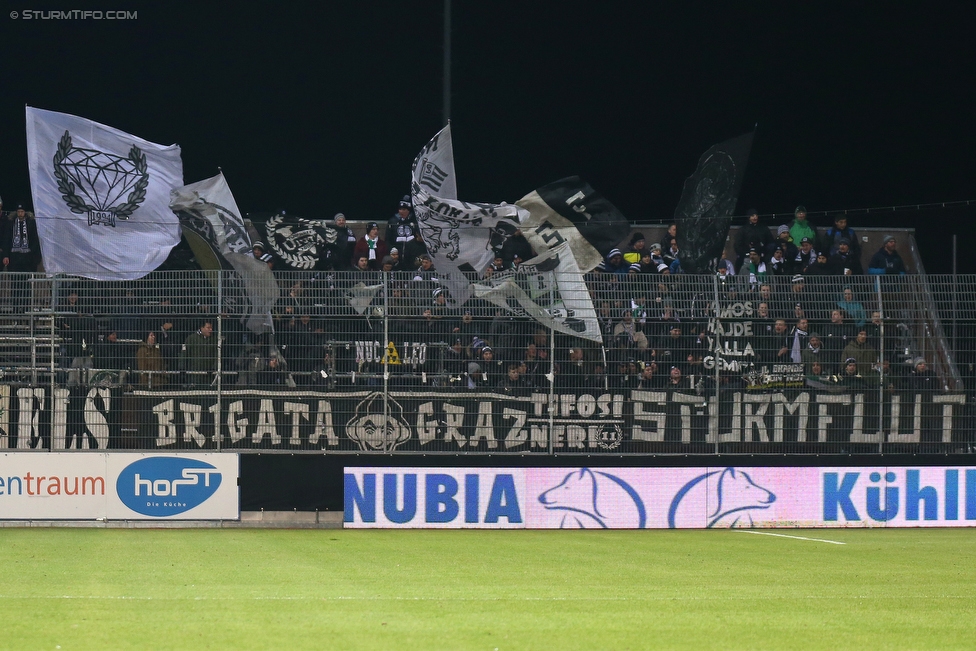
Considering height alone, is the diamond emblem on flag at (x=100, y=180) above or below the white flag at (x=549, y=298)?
above

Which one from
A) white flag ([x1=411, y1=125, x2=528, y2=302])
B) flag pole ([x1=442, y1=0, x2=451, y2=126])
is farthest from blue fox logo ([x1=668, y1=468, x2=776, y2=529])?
flag pole ([x1=442, y1=0, x2=451, y2=126])

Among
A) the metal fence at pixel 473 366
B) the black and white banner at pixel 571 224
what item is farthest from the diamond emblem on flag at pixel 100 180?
the black and white banner at pixel 571 224

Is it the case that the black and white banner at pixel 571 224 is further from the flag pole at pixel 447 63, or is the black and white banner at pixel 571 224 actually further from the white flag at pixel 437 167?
the flag pole at pixel 447 63

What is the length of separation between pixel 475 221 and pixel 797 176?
832 centimetres

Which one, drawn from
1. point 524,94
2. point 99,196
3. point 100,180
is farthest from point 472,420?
point 524,94

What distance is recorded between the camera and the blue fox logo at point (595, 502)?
1327 centimetres

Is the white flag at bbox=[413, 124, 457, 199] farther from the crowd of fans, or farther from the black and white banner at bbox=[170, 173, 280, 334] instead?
the crowd of fans

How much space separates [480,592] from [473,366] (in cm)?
516

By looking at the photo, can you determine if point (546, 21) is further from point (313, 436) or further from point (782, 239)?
point (313, 436)

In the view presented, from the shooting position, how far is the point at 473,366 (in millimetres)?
12672

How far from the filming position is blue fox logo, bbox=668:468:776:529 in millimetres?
13375

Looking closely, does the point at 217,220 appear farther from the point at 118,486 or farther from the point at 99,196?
the point at 118,486

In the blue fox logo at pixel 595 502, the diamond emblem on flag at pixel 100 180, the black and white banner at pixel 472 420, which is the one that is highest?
the diamond emblem on flag at pixel 100 180

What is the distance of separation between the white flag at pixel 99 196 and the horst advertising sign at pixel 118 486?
3598 millimetres
